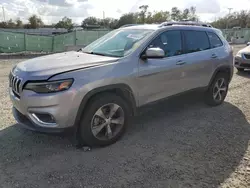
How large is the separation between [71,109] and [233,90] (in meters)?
5.30

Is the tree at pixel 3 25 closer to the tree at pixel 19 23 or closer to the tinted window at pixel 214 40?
the tree at pixel 19 23

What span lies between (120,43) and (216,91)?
2.57 m

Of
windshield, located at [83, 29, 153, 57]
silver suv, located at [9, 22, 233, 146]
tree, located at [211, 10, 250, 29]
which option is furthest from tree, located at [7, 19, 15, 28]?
silver suv, located at [9, 22, 233, 146]

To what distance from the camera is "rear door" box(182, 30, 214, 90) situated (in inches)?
177

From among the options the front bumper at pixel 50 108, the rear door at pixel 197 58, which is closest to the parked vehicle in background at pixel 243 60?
the rear door at pixel 197 58

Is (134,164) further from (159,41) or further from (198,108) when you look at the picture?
(198,108)

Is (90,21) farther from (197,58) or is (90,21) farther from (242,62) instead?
(197,58)

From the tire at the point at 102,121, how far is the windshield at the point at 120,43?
2.46 feet

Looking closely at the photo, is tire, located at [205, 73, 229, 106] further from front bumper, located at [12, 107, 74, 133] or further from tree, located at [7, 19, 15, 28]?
tree, located at [7, 19, 15, 28]

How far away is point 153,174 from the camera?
2955 mm

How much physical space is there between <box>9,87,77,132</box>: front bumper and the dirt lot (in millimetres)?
466

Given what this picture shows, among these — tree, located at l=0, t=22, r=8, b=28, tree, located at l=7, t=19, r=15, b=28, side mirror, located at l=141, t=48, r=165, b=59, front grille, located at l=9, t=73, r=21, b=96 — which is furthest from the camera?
tree, located at l=7, t=19, r=15, b=28

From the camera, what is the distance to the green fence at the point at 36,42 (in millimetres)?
15047

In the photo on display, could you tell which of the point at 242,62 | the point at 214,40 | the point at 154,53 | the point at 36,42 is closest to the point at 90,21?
the point at 36,42
